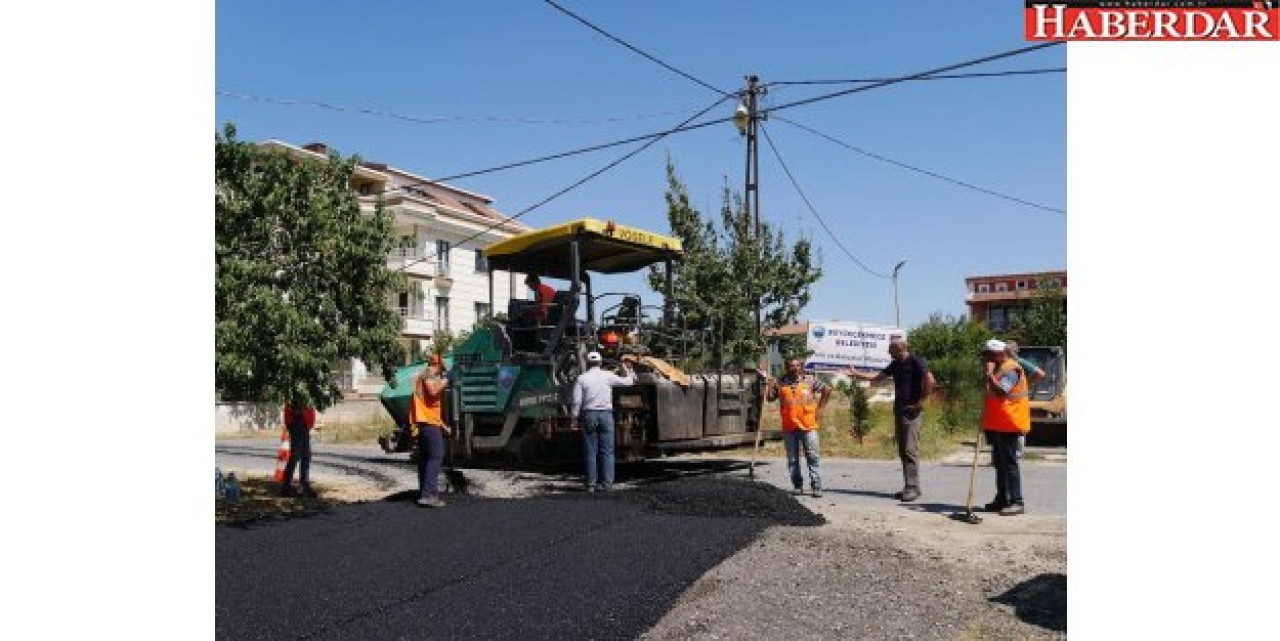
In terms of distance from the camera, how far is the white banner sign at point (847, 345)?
2072 cm

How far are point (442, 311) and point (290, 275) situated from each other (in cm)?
3258

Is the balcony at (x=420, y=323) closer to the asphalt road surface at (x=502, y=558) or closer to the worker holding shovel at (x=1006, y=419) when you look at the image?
the asphalt road surface at (x=502, y=558)

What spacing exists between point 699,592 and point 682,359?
517 cm

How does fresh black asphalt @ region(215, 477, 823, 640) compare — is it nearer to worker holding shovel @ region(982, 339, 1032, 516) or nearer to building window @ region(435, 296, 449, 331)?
worker holding shovel @ region(982, 339, 1032, 516)

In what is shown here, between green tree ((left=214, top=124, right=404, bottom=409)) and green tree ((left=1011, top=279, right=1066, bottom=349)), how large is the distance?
23969 millimetres

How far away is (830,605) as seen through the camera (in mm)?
4602

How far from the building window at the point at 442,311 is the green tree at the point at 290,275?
31.7m

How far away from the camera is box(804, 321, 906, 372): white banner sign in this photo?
68.0ft

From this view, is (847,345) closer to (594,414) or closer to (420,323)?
(594,414)

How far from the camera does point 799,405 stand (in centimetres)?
848

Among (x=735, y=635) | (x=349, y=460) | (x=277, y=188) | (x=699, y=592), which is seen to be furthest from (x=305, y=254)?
(x=349, y=460)

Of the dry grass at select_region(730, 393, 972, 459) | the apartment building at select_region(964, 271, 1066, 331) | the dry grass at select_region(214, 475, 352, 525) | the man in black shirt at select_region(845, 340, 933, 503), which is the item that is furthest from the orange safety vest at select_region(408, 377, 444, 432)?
the apartment building at select_region(964, 271, 1066, 331)

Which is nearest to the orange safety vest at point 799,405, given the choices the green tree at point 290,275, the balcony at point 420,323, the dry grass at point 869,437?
the dry grass at point 869,437
